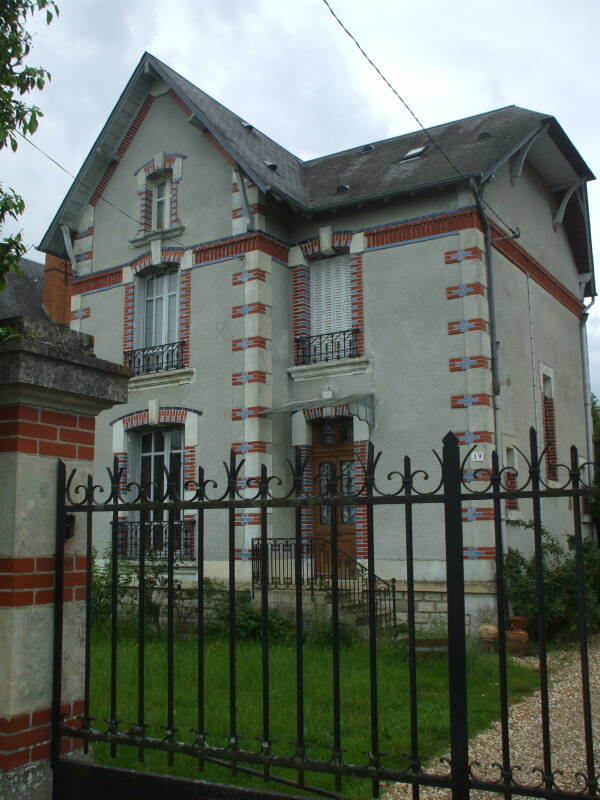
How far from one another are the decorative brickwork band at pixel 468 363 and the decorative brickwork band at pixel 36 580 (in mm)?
9246

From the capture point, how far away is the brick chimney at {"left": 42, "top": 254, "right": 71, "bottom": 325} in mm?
20500

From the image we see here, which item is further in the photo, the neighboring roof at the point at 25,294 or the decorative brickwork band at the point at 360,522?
the neighboring roof at the point at 25,294

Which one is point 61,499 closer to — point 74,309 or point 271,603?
point 271,603

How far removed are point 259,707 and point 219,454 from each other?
23.4ft

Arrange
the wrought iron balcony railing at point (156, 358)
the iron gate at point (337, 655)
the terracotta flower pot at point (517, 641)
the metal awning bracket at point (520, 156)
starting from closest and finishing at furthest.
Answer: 1. the iron gate at point (337, 655)
2. the terracotta flower pot at point (517, 641)
3. the metal awning bracket at point (520, 156)
4. the wrought iron balcony railing at point (156, 358)

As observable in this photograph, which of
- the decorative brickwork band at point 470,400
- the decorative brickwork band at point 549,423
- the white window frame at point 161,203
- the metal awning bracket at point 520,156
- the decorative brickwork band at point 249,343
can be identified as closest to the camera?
the decorative brickwork band at point 470,400

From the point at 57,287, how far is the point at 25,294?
12.7ft

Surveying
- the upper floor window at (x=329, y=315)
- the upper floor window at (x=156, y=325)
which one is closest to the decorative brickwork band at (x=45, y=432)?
the upper floor window at (x=329, y=315)

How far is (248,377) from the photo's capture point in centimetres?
1349

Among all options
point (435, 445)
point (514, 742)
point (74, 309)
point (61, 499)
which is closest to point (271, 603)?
point (435, 445)

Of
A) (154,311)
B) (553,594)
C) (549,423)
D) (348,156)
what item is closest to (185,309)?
(154,311)

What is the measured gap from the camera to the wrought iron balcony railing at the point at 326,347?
13.6m

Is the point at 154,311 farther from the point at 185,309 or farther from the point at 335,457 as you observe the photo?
the point at 335,457

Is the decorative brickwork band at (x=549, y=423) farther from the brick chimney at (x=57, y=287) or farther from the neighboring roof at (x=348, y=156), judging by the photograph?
the brick chimney at (x=57, y=287)
